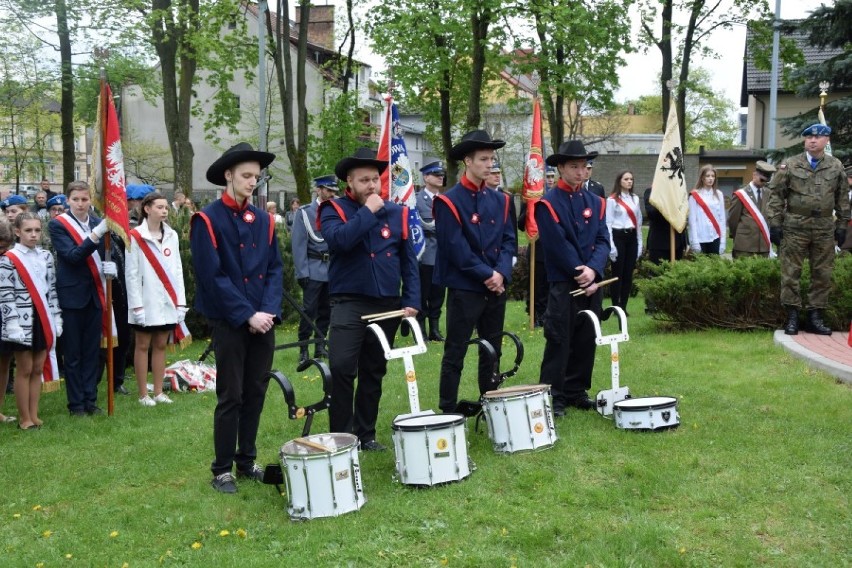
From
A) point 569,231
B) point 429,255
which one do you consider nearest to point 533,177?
point 429,255

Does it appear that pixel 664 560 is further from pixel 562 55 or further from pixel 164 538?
pixel 562 55

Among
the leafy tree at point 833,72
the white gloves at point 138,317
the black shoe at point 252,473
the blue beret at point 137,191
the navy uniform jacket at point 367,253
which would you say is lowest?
the black shoe at point 252,473

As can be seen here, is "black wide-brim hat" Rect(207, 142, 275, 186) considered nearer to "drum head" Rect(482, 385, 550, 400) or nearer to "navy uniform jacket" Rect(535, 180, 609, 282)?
"drum head" Rect(482, 385, 550, 400)

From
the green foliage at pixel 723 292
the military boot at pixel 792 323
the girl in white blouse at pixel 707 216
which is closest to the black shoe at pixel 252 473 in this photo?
the green foliage at pixel 723 292

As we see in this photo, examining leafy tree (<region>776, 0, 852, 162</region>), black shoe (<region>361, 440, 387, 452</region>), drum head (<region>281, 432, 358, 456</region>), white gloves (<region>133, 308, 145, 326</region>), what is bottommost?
black shoe (<region>361, 440, 387, 452</region>)

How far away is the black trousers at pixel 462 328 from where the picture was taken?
276 inches

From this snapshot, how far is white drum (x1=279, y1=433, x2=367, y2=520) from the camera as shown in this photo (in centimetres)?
526

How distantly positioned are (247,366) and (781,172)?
6876 millimetres

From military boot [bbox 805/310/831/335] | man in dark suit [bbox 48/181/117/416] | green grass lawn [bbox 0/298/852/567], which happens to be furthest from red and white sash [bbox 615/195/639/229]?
man in dark suit [bbox 48/181/117/416]

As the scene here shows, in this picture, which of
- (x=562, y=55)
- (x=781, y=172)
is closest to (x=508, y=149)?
(x=562, y=55)

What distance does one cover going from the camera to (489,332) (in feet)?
23.8

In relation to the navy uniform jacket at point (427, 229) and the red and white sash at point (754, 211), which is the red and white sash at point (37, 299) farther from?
the red and white sash at point (754, 211)

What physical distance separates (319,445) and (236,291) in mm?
1139

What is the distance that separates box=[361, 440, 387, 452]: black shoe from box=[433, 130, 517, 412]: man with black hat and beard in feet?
2.12
